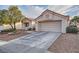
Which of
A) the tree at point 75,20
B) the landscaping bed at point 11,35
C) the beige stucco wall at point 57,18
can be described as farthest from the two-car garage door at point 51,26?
the landscaping bed at point 11,35

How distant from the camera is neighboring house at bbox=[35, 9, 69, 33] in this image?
11.8 ft

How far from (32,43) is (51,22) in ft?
3.00

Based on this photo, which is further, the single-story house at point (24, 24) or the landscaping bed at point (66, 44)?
the single-story house at point (24, 24)

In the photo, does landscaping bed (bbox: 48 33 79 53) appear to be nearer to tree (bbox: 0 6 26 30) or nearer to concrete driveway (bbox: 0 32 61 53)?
concrete driveway (bbox: 0 32 61 53)

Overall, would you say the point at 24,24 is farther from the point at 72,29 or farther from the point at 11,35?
the point at 72,29

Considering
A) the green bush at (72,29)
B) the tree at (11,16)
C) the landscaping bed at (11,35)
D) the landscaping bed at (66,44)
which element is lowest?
the landscaping bed at (66,44)

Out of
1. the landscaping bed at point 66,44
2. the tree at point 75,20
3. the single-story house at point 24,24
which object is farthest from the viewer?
the single-story house at point 24,24

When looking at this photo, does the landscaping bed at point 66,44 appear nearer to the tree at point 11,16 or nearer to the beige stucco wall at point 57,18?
the beige stucco wall at point 57,18

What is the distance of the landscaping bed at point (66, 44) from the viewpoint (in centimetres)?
333

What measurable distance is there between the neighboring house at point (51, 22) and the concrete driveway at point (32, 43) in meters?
0.19

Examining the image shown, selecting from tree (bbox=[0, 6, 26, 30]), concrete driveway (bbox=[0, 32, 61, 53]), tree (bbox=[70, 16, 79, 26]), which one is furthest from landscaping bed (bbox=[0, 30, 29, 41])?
tree (bbox=[70, 16, 79, 26])

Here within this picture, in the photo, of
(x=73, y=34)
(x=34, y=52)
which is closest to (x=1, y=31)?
(x=34, y=52)
